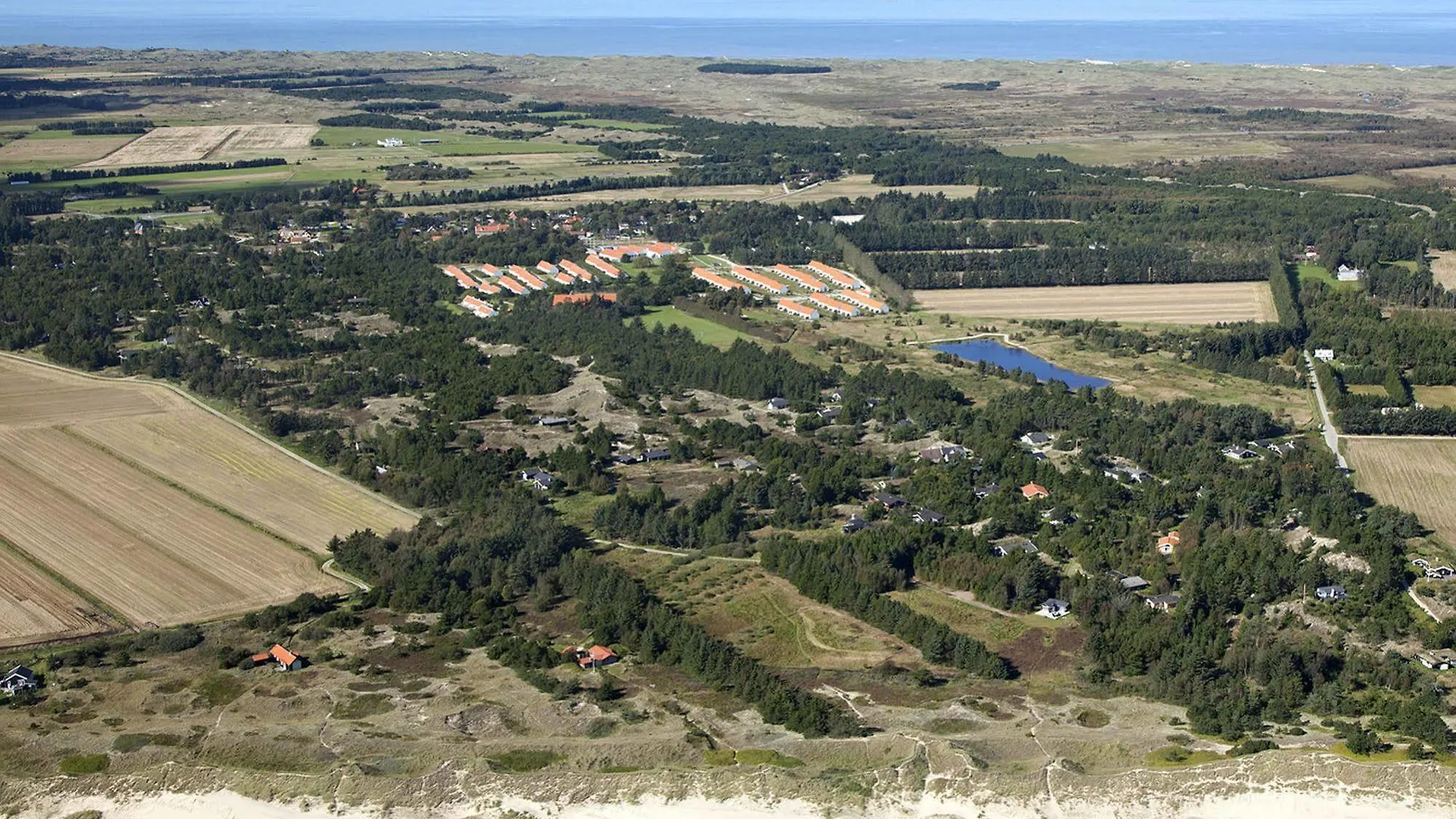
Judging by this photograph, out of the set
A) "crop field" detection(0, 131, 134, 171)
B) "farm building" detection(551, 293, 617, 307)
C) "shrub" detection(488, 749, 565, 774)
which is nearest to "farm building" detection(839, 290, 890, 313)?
"farm building" detection(551, 293, 617, 307)

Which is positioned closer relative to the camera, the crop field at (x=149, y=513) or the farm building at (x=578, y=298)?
the crop field at (x=149, y=513)

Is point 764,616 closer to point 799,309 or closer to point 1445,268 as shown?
point 799,309

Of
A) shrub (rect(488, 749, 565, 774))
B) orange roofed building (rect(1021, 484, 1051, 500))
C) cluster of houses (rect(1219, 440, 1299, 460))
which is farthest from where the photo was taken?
cluster of houses (rect(1219, 440, 1299, 460))

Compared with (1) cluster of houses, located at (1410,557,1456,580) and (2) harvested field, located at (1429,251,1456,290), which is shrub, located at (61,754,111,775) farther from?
(2) harvested field, located at (1429,251,1456,290)

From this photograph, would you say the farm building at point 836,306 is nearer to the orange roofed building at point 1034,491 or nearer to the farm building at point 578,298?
the farm building at point 578,298

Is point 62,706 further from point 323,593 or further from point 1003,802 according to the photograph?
point 1003,802

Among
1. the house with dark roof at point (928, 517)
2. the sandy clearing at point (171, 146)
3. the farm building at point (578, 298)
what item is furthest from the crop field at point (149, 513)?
the sandy clearing at point (171, 146)

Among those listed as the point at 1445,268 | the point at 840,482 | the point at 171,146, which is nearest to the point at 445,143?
the point at 171,146
